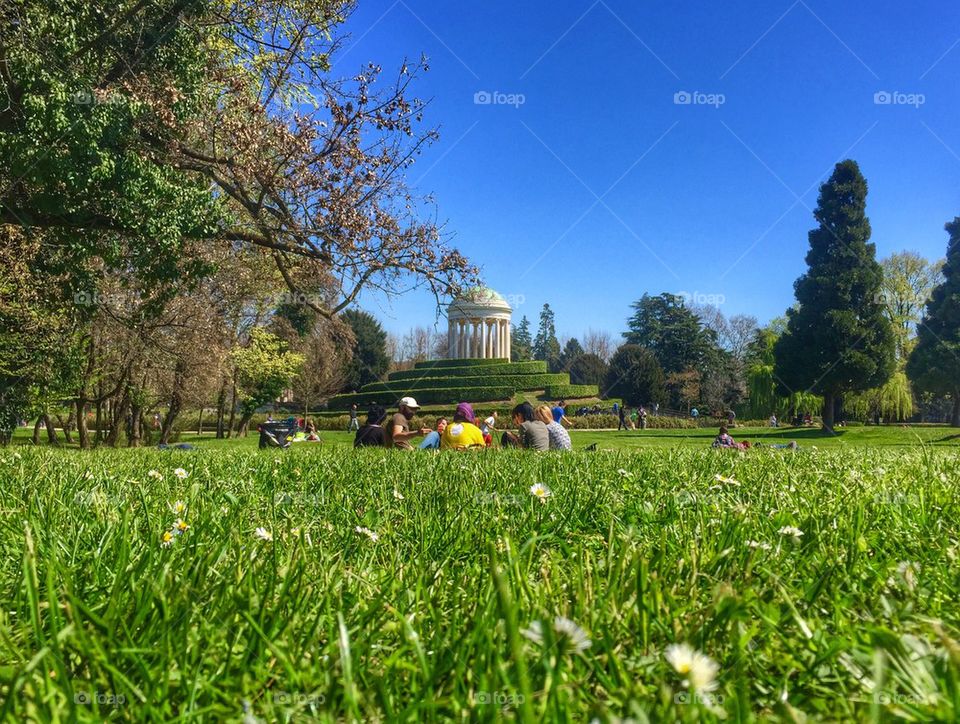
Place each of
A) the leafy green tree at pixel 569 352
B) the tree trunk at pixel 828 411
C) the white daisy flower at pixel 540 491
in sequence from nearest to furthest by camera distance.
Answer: the white daisy flower at pixel 540 491, the tree trunk at pixel 828 411, the leafy green tree at pixel 569 352

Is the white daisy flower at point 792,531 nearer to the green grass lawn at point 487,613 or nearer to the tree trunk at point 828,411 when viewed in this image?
the green grass lawn at point 487,613

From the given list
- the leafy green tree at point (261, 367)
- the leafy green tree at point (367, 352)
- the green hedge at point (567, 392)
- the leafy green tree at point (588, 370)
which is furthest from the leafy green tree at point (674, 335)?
the leafy green tree at point (261, 367)

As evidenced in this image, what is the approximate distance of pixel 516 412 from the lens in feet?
41.1

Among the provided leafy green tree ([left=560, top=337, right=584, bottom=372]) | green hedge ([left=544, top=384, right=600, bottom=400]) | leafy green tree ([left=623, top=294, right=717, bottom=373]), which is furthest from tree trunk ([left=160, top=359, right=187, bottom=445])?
leafy green tree ([left=560, top=337, right=584, bottom=372])

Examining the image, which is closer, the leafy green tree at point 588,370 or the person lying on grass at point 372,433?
the person lying on grass at point 372,433

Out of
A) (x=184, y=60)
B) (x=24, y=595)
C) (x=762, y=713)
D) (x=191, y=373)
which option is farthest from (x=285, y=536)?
(x=191, y=373)

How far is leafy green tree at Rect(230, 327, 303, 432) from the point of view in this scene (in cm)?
2923

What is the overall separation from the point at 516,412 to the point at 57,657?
11.6m

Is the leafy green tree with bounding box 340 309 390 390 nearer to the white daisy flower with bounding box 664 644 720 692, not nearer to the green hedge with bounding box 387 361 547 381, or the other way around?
the green hedge with bounding box 387 361 547 381

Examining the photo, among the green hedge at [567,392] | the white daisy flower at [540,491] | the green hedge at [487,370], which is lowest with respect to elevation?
the white daisy flower at [540,491]

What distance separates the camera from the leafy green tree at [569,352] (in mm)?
99231

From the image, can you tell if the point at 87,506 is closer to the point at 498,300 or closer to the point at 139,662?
the point at 139,662

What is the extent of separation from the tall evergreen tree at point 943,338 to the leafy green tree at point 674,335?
104 feet

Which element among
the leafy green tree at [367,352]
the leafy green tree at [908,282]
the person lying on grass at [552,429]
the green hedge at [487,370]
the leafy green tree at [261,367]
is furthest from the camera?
the leafy green tree at [367,352]
